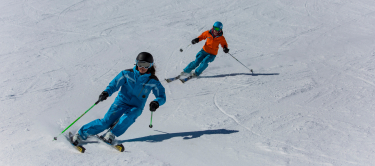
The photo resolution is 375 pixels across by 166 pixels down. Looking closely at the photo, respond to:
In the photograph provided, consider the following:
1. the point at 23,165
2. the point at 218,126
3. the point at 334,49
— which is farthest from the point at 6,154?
the point at 334,49

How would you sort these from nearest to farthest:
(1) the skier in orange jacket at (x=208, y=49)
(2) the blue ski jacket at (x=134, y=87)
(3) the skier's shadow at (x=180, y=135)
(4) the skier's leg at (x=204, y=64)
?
(2) the blue ski jacket at (x=134, y=87)
(3) the skier's shadow at (x=180, y=135)
(1) the skier in orange jacket at (x=208, y=49)
(4) the skier's leg at (x=204, y=64)

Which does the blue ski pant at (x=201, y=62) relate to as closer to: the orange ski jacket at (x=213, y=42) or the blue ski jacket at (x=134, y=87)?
the orange ski jacket at (x=213, y=42)

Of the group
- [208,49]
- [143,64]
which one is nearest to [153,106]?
[143,64]

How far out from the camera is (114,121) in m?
4.34

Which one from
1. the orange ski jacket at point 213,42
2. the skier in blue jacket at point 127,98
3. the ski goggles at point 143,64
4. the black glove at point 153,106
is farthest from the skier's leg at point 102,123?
the orange ski jacket at point 213,42

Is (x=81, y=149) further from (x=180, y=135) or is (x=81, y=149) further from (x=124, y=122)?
(x=180, y=135)

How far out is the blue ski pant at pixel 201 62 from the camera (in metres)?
7.14

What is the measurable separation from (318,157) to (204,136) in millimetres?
1736

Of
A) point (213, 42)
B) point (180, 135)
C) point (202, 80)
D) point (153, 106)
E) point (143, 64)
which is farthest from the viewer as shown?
point (202, 80)

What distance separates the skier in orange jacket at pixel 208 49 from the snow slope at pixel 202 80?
0.35m

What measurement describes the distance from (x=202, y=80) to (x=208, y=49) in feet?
2.61

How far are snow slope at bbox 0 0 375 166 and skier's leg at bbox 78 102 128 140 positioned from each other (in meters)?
0.24

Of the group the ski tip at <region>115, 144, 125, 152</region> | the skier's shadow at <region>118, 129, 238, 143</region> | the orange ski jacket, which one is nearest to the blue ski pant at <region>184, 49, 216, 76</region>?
the orange ski jacket

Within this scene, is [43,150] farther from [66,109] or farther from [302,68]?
[302,68]
